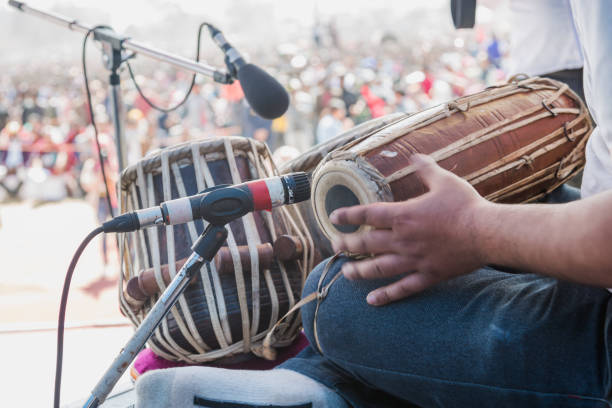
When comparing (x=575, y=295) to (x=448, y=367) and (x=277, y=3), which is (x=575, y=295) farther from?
(x=277, y=3)

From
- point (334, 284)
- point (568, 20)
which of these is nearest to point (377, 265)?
point (334, 284)

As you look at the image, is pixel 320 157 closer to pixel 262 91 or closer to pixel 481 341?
pixel 262 91

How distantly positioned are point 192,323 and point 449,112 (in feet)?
2.47

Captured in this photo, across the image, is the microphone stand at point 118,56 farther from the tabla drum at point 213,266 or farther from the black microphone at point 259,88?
the tabla drum at point 213,266

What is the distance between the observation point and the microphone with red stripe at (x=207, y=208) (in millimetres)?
944

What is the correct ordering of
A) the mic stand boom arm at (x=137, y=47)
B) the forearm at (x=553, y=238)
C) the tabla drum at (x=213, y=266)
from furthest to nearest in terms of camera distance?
the mic stand boom arm at (x=137, y=47) → the tabla drum at (x=213, y=266) → the forearm at (x=553, y=238)

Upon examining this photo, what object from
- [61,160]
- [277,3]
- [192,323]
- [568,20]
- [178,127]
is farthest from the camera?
[277,3]

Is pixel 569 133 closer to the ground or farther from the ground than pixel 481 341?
farther from the ground

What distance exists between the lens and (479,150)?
1049 millimetres

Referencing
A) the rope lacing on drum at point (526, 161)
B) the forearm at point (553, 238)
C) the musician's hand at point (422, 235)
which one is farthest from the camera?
the rope lacing on drum at point (526, 161)

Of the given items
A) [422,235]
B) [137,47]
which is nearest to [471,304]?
[422,235]

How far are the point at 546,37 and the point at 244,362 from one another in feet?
3.87

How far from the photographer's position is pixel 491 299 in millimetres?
904

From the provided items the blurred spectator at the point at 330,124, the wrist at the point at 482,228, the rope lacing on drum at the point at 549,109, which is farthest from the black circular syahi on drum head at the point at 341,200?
the blurred spectator at the point at 330,124
